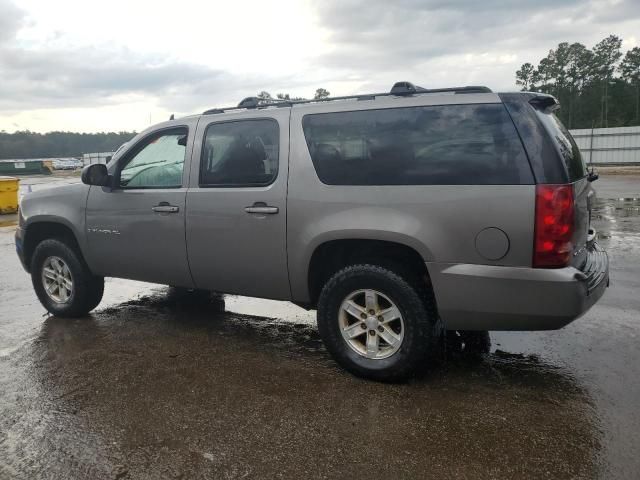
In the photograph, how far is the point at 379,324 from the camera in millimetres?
3529

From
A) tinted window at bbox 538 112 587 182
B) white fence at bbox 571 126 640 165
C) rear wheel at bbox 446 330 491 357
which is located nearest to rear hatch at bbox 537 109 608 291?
tinted window at bbox 538 112 587 182

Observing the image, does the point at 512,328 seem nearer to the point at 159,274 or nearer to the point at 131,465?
the point at 131,465

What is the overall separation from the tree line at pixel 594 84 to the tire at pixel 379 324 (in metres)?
64.7

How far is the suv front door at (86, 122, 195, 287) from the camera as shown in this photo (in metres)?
4.36

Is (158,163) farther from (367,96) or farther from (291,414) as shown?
(291,414)

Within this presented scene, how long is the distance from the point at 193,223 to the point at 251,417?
1704 mm

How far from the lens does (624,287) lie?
5602 mm

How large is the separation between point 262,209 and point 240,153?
549 millimetres

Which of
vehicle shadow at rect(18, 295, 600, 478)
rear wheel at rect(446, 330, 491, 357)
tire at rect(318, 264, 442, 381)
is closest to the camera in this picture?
vehicle shadow at rect(18, 295, 600, 478)

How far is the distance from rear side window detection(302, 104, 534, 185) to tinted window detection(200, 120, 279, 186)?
1.08 feet

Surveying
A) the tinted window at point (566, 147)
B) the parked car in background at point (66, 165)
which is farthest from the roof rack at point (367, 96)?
the parked car in background at point (66, 165)

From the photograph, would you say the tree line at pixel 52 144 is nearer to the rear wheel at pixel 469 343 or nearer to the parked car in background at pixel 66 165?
the parked car in background at pixel 66 165

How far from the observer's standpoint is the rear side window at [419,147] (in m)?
3.09

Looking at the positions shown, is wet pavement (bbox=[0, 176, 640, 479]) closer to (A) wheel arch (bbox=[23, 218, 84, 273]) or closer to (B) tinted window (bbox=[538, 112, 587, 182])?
(A) wheel arch (bbox=[23, 218, 84, 273])
